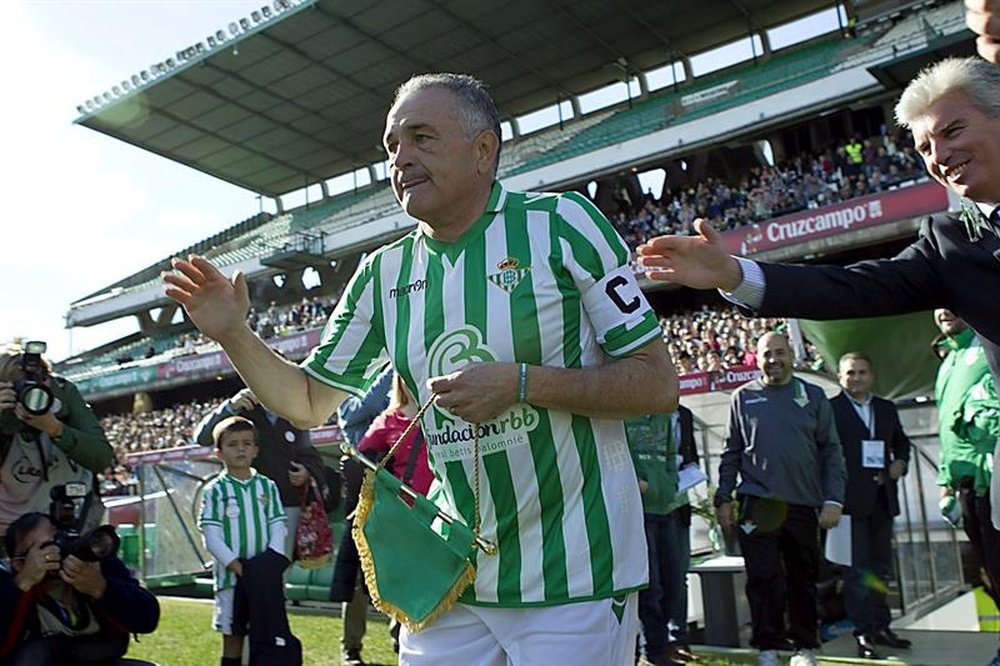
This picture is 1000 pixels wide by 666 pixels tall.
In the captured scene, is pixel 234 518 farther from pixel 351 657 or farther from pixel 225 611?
pixel 351 657

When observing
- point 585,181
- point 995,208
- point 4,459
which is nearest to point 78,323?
point 585,181

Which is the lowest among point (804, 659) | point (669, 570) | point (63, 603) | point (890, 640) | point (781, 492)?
point (890, 640)

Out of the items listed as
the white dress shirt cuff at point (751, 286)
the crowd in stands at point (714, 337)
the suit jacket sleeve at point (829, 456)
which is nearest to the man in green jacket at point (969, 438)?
the suit jacket sleeve at point (829, 456)

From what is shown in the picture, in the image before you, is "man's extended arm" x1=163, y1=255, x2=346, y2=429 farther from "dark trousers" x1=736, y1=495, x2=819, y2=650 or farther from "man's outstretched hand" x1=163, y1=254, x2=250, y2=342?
"dark trousers" x1=736, y1=495, x2=819, y2=650

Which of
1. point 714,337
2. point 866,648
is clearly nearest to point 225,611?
point 866,648

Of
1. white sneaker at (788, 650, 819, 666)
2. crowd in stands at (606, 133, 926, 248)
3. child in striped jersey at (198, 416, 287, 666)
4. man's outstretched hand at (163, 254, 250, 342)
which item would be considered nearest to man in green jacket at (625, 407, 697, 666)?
white sneaker at (788, 650, 819, 666)

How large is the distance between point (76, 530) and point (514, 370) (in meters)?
2.86

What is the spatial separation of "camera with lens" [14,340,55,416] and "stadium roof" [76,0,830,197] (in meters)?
23.4

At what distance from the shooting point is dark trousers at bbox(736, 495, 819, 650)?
494 cm

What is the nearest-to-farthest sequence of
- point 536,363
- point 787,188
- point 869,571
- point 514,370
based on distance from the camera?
point 514,370 < point 536,363 < point 869,571 < point 787,188

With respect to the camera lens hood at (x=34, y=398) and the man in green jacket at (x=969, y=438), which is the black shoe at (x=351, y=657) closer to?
the camera lens hood at (x=34, y=398)

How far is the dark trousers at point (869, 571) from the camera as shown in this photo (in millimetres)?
5516

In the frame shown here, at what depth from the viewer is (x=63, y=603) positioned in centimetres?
379

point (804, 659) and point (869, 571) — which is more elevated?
point (869, 571)
